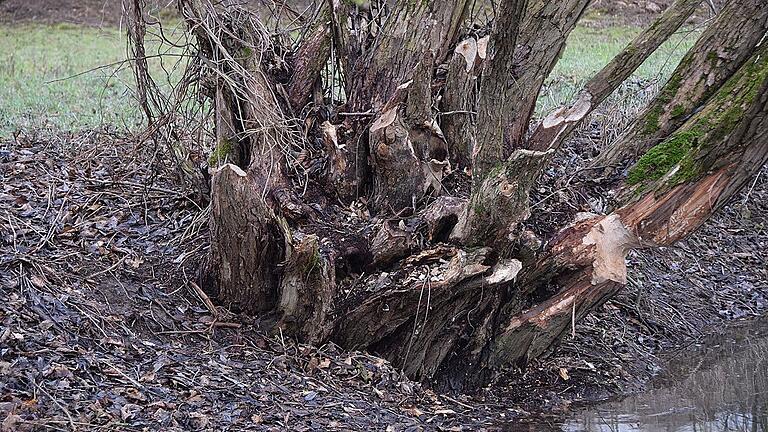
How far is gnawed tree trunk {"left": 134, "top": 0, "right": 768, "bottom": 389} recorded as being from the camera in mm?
5090

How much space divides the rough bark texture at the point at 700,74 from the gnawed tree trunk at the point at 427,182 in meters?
0.04

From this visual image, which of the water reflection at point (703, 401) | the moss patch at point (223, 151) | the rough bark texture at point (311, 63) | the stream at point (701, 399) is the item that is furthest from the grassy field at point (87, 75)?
the water reflection at point (703, 401)

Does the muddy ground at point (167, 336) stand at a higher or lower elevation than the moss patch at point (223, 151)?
lower

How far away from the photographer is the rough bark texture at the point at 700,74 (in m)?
5.57

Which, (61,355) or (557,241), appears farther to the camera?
(557,241)

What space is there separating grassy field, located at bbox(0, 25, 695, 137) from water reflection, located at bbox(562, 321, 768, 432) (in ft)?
10.7

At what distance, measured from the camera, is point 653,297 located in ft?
25.1

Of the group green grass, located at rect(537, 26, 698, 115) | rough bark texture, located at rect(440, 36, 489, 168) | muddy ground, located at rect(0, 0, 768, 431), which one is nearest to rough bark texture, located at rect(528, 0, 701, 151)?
muddy ground, located at rect(0, 0, 768, 431)

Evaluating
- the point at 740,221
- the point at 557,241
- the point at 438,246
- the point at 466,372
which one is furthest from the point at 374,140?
the point at 740,221

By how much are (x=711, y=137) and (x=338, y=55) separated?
276cm

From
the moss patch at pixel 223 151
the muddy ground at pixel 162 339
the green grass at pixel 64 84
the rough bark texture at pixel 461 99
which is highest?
the green grass at pixel 64 84

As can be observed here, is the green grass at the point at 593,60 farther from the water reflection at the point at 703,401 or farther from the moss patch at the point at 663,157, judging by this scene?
the water reflection at the point at 703,401

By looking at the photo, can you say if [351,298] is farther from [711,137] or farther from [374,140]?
[711,137]

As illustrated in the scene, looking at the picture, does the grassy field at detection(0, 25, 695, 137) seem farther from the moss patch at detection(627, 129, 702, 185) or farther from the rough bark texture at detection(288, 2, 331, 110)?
the moss patch at detection(627, 129, 702, 185)
